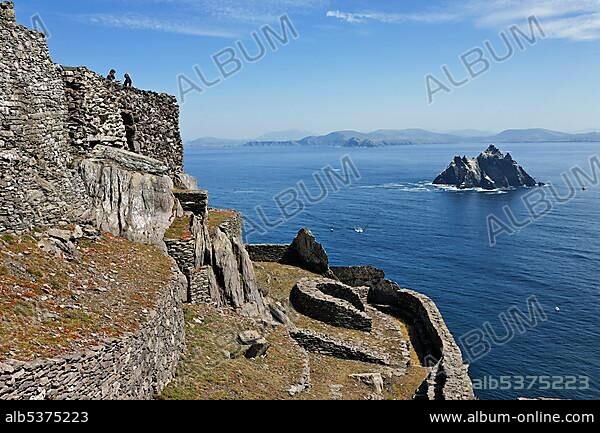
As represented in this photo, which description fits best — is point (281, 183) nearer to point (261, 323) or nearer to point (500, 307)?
point (500, 307)

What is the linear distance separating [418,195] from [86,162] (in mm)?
136384

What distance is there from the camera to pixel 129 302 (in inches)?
584

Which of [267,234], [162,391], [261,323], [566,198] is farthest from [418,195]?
[162,391]

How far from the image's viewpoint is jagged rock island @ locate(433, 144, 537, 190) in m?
171

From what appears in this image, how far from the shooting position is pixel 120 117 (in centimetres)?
2280

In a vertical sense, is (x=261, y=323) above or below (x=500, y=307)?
above

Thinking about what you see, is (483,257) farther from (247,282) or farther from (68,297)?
(68,297)

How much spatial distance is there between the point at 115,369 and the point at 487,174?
179m

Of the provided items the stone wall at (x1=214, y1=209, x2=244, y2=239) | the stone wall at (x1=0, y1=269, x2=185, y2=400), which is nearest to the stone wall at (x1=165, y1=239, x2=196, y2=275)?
the stone wall at (x1=0, y1=269, x2=185, y2=400)

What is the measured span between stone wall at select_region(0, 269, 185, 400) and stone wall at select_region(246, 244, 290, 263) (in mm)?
26371

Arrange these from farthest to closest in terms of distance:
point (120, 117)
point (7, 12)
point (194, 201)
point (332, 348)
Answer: point (332, 348)
point (194, 201)
point (120, 117)
point (7, 12)
